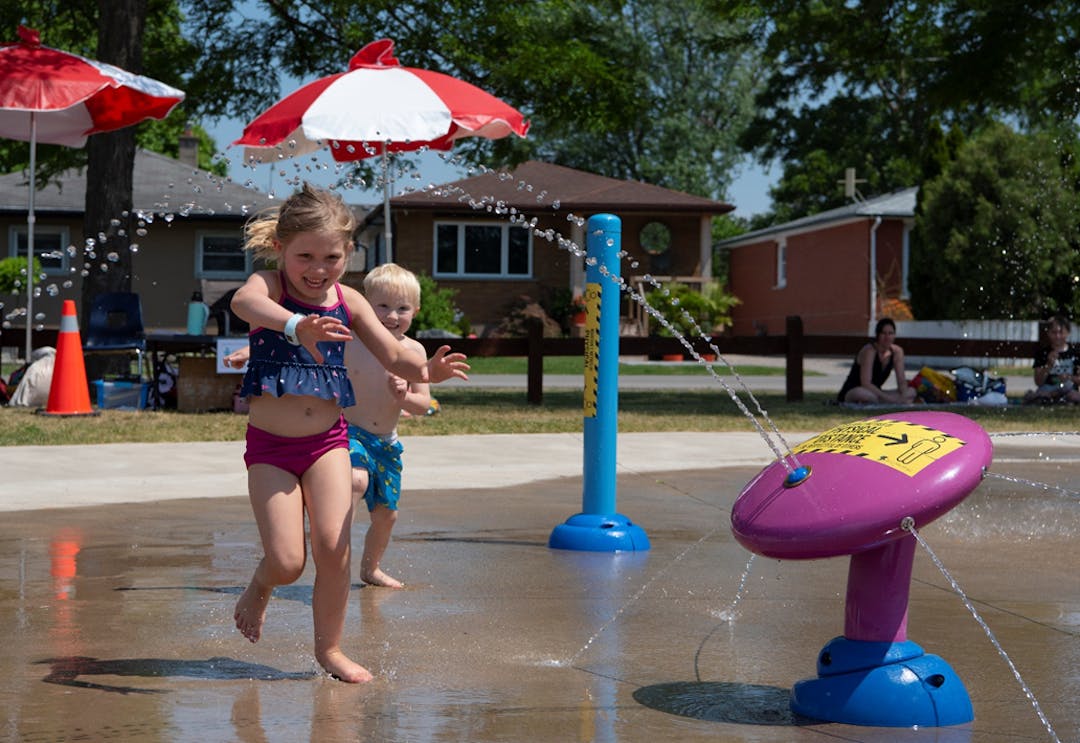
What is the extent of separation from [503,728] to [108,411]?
1144 cm

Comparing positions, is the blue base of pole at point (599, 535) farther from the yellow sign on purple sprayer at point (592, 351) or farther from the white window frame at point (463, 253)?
the white window frame at point (463, 253)

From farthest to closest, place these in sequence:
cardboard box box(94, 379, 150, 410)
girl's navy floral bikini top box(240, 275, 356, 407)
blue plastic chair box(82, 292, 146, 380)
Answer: blue plastic chair box(82, 292, 146, 380)
cardboard box box(94, 379, 150, 410)
girl's navy floral bikini top box(240, 275, 356, 407)

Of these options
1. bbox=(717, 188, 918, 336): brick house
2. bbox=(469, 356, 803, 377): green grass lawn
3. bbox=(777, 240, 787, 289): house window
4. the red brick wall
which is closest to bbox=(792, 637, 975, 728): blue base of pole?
bbox=(469, 356, 803, 377): green grass lawn

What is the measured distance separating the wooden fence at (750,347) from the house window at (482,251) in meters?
19.3

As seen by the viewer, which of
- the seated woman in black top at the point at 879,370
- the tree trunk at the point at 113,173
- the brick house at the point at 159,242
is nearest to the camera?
the seated woman in black top at the point at 879,370

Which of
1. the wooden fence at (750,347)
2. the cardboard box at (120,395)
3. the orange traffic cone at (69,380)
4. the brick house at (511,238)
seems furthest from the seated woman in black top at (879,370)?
the brick house at (511,238)

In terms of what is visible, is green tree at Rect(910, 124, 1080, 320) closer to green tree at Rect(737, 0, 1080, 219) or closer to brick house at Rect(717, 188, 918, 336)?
brick house at Rect(717, 188, 918, 336)

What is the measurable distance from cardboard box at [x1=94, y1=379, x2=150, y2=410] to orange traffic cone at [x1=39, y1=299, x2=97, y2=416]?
1.31 metres

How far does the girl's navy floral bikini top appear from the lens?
4.55m

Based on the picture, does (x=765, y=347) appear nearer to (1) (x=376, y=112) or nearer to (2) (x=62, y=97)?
(1) (x=376, y=112)

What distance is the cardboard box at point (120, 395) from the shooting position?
1540 cm

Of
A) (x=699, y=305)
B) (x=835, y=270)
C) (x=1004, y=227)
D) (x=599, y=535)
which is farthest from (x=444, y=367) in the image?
(x=835, y=270)

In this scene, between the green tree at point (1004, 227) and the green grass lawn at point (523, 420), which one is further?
the green tree at point (1004, 227)

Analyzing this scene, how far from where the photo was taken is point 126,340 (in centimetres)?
1572
